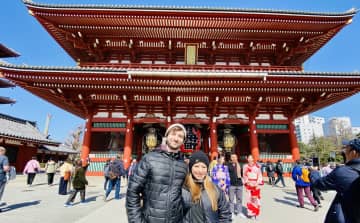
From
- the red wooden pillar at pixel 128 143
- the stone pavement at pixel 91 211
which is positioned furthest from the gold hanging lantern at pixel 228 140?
the red wooden pillar at pixel 128 143

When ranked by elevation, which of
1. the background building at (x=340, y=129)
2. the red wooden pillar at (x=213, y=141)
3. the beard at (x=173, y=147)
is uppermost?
the background building at (x=340, y=129)

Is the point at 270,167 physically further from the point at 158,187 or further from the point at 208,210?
the point at 158,187

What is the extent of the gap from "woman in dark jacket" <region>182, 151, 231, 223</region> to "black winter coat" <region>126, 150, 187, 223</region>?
0.33 ft

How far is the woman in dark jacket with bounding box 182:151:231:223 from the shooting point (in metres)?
2.02

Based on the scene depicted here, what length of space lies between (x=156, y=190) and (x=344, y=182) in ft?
6.40

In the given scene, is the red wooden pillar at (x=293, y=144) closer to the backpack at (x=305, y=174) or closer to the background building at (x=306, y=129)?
the backpack at (x=305, y=174)

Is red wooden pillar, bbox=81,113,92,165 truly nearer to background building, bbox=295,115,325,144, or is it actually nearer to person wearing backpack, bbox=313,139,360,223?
person wearing backpack, bbox=313,139,360,223

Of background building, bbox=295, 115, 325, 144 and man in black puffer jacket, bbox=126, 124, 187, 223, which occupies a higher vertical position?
background building, bbox=295, 115, 325, 144

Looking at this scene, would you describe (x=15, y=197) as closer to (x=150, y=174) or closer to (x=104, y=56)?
(x=150, y=174)

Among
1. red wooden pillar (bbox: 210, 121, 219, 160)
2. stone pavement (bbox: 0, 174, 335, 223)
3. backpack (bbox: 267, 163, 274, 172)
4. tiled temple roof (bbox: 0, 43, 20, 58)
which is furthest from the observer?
tiled temple roof (bbox: 0, 43, 20, 58)

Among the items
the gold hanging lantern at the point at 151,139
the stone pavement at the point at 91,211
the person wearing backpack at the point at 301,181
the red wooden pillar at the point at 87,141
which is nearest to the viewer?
the stone pavement at the point at 91,211

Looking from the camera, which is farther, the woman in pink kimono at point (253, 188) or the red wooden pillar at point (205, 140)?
the red wooden pillar at point (205, 140)

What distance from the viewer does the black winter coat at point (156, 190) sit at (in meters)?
1.85

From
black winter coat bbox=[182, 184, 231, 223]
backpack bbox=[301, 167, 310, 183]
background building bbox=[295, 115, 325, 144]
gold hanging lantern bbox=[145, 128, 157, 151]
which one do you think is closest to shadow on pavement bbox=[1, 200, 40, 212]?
black winter coat bbox=[182, 184, 231, 223]
